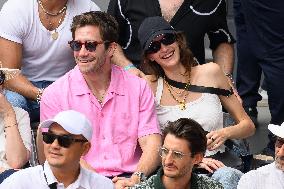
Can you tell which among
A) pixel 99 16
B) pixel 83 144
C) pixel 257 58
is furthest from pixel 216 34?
pixel 83 144

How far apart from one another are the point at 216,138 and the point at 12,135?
1193 mm

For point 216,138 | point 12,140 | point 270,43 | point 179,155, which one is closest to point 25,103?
point 12,140

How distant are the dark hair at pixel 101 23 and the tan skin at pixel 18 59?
478 mm

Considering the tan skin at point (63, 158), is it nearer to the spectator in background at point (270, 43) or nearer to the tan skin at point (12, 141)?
the tan skin at point (12, 141)

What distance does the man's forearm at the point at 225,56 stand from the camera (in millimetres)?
5988

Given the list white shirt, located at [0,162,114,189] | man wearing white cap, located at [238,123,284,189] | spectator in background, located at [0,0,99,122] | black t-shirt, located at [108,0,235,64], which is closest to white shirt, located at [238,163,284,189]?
man wearing white cap, located at [238,123,284,189]

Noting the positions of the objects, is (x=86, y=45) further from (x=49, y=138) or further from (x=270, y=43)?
(x=270, y=43)

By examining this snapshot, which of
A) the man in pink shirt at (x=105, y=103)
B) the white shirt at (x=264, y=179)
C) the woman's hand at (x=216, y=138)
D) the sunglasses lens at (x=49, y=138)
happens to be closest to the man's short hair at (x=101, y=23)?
the man in pink shirt at (x=105, y=103)

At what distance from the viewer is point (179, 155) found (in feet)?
14.6

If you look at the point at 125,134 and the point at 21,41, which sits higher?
the point at 21,41

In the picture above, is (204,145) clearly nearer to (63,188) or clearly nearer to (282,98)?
(63,188)

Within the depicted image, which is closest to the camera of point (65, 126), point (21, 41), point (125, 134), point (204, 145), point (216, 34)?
point (65, 126)

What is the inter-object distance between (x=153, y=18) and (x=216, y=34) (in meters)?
0.67

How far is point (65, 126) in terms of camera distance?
422 cm
